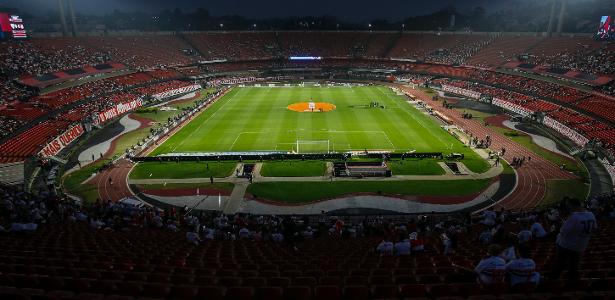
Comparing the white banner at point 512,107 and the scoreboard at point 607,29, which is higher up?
the scoreboard at point 607,29

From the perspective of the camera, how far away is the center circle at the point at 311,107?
6000cm

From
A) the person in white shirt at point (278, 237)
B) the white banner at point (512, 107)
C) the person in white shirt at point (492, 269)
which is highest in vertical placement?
the person in white shirt at point (492, 269)

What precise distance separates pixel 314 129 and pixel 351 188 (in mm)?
18437

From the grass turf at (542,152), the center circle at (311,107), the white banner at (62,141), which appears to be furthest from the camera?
the center circle at (311,107)

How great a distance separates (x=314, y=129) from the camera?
161 feet

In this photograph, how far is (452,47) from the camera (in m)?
98.0

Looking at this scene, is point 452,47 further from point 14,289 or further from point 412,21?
point 14,289

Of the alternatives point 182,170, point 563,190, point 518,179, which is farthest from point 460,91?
point 182,170

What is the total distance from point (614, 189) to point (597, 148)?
34.9 feet

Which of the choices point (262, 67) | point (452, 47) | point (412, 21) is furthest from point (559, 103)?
point (412, 21)

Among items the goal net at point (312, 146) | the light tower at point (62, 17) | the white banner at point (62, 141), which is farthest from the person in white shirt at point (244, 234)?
the light tower at point (62, 17)

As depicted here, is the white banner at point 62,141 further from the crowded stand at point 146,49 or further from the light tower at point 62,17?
the light tower at point 62,17

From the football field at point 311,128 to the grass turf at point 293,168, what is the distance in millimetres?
3765

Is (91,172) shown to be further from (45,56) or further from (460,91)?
(460,91)
